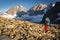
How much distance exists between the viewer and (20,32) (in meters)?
21.8

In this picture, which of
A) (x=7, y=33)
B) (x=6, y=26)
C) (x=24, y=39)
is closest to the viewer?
(x=24, y=39)

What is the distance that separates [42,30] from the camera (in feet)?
77.9

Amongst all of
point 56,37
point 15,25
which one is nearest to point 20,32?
point 15,25

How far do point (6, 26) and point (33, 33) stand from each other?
3.35m

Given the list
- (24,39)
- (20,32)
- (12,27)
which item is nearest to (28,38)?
(24,39)

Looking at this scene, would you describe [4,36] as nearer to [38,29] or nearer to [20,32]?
[20,32]

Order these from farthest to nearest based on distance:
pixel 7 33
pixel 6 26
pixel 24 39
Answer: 1. pixel 6 26
2. pixel 7 33
3. pixel 24 39

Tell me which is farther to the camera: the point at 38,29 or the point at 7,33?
the point at 38,29

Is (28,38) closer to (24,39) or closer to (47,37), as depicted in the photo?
(24,39)

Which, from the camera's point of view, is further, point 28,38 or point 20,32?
point 20,32

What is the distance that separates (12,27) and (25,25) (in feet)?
5.89

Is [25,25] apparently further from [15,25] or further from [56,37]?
[56,37]

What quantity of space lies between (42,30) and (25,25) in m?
2.06

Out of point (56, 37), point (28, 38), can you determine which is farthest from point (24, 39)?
Answer: point (56, 37)
